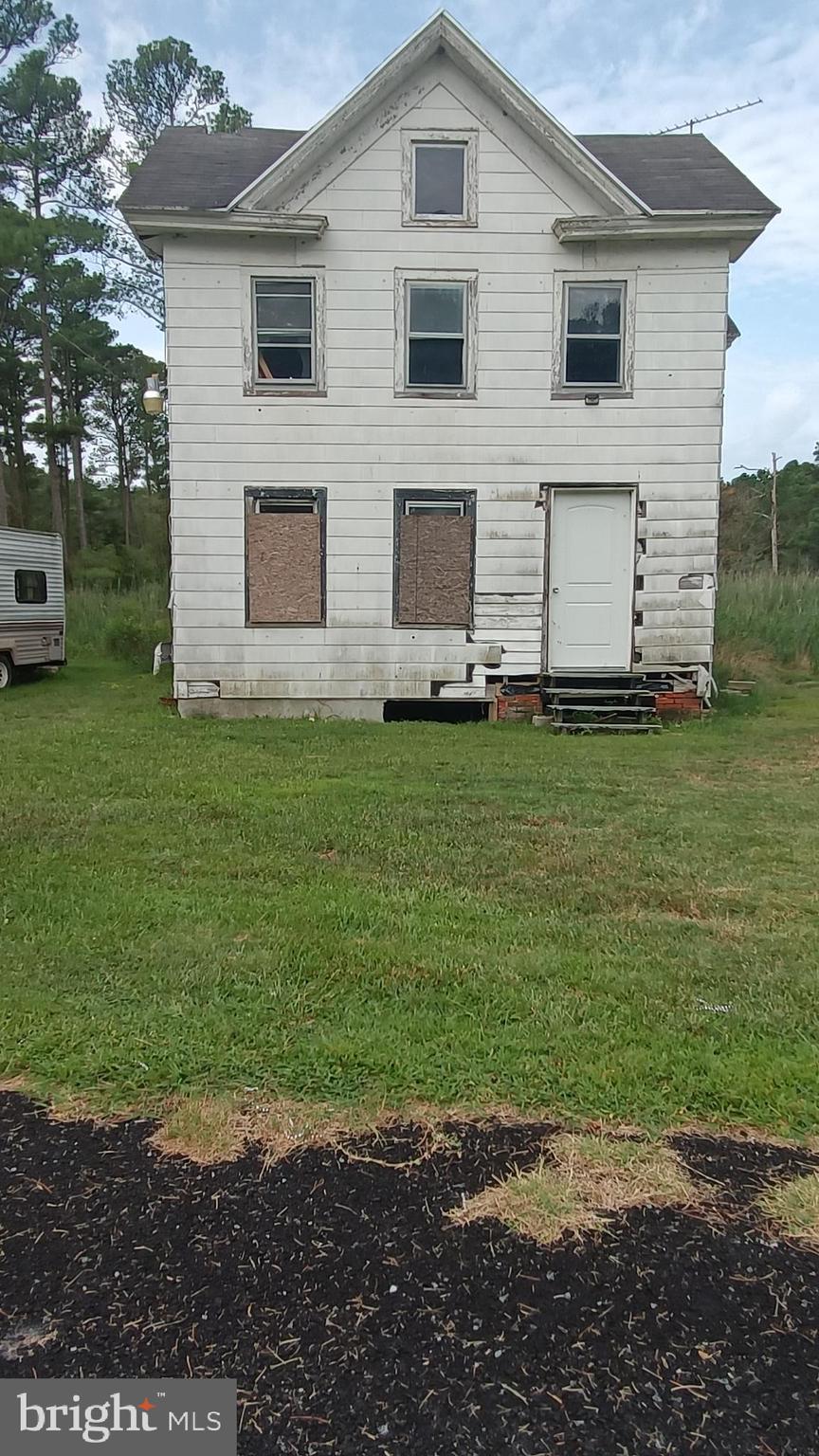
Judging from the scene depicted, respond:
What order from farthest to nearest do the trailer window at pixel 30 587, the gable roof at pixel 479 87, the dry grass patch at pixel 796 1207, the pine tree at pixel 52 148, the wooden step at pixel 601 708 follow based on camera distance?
1. the pine tree at pixel 52 148
2. the trailer window at pixel 30 587
3. the wooden step at pixel 601 708
4. the gable roof at pixel 479 87
5. the dry grass patch at pixel 796 1207

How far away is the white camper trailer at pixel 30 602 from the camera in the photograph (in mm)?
13156

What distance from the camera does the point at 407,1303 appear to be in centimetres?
188

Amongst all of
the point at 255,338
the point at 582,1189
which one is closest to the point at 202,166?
the point at 255,338

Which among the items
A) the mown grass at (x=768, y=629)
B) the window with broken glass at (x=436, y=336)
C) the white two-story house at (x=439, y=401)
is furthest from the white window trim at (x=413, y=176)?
the mown grass at (x=768, y=629)

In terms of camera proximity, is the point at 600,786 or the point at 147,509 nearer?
the point at 600,786

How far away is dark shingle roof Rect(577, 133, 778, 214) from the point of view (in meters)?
9.77

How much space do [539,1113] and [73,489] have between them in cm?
3840

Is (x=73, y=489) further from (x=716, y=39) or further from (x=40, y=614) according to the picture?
(x=716, y=39)

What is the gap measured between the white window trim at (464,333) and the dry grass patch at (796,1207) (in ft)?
29.7

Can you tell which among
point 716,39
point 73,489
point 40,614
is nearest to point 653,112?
A: point 716,39

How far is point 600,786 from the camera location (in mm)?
6828

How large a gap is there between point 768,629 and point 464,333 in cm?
838

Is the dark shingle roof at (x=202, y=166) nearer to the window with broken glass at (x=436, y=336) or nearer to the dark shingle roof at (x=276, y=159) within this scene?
the dark shingle roof at (x=276, y=159)

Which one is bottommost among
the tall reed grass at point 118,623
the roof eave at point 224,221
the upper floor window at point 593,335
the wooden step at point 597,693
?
the wooden step at point 597,693
